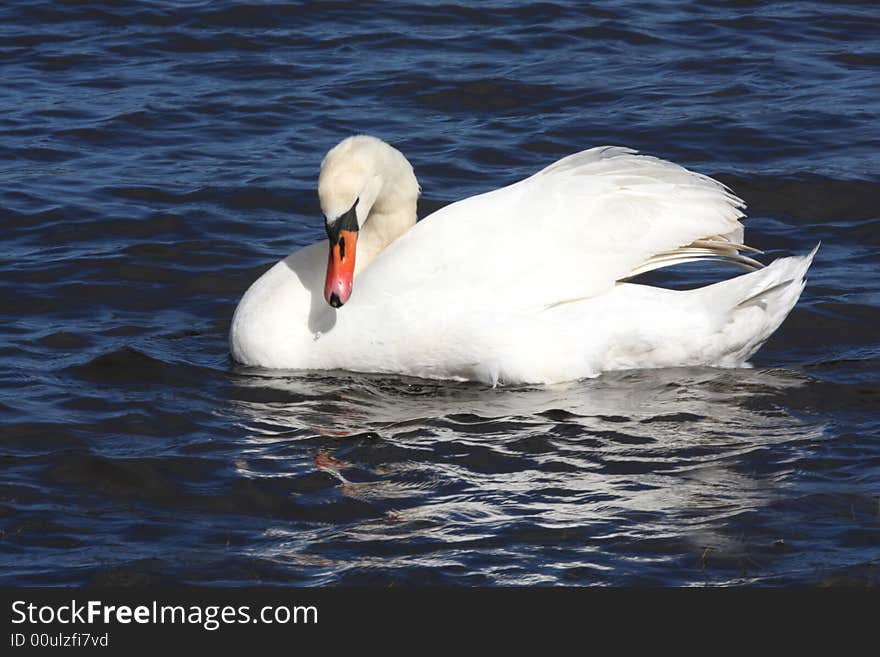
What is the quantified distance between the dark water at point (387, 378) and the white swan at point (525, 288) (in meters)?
0.18

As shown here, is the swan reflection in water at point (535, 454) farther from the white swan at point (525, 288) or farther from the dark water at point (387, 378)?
the white swan at point (525, 288)

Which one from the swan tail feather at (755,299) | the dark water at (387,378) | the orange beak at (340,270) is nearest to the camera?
the dark water at (387,378)

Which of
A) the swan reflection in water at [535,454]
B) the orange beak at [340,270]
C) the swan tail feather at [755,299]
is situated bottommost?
the swan reflection in water at [535,454]

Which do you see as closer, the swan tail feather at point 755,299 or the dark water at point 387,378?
the dark water at point 387,378

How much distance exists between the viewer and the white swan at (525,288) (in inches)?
329

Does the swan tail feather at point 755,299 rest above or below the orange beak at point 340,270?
below

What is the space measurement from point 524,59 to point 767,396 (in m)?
6.59

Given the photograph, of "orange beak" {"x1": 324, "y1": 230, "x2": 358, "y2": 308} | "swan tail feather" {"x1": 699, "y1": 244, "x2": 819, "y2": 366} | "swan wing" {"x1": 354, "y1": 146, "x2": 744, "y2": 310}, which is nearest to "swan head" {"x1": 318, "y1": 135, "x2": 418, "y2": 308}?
"orange beak" {"x1": 324, "y1": 230, "x2": 358, "y2": 308}

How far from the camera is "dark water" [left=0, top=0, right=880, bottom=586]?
264 inches

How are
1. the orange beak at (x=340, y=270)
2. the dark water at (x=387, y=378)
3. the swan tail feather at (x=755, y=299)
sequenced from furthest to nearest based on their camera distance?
the swan tail feather at (x=755, y=299) → the orange beak at (x=340, y=270) → the dark water at (x=387, y=378)

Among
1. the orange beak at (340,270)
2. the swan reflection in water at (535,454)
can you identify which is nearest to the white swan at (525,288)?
the orange beak at (340,270)

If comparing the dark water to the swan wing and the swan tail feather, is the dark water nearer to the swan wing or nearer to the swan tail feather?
the swan tail feather

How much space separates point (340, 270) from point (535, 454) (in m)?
1.44

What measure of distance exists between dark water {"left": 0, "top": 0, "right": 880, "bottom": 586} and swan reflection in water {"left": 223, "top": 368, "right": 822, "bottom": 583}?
0.02 metres
